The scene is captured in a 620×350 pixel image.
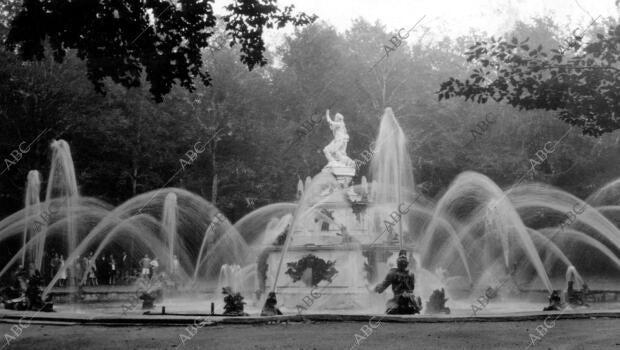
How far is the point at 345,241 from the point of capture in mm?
23578

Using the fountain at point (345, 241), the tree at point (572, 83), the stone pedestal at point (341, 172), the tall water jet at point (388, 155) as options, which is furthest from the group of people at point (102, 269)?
the tree at point (572, 83)

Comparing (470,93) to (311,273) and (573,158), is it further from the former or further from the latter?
(573,158)

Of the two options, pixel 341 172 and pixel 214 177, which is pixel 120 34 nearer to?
pixel 341 172

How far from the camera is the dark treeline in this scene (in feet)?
141

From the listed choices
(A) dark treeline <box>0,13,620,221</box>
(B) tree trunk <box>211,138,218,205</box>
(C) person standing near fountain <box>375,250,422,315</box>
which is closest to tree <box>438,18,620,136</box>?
(C) person standing near fountain <box>375,250,422,315</box>

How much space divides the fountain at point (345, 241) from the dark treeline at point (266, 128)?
197 centimetres

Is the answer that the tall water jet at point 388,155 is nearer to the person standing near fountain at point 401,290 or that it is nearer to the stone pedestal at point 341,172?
the stone pedestal at point 341,172

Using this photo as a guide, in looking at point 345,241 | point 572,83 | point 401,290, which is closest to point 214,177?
point 345,241

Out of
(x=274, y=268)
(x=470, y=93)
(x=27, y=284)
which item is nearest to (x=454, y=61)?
(x=274, y=268)

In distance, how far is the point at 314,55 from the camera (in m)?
60.8

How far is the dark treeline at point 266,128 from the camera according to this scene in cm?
4300

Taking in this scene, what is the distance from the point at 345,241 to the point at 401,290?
229 inches

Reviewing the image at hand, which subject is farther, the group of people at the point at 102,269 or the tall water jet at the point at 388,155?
the group of people at the point at 102,269

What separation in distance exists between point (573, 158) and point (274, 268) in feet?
99.2
